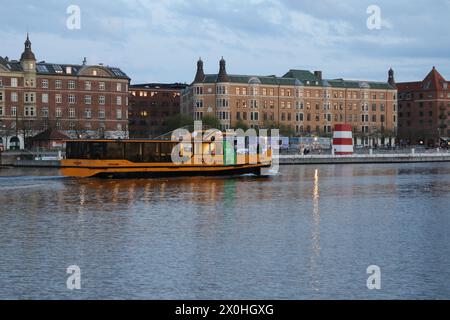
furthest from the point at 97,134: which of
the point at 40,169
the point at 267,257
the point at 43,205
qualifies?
the point at 267,257

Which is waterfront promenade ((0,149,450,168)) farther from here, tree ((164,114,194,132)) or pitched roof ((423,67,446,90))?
pitched roof ((423,67,446,90))

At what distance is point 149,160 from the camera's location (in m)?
53.6

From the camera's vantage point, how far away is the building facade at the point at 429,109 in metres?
151

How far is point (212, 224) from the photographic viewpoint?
2506 centimetres

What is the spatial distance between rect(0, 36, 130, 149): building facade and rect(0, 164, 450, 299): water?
71.8 metres

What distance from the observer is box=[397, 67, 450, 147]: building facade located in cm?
15125

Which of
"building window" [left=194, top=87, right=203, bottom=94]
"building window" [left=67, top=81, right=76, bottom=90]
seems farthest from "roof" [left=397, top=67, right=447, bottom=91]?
"building window" [left=67, top=81, right=76, bottom=90]

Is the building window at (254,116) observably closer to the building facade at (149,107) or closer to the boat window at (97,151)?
the building facade at (149,107)

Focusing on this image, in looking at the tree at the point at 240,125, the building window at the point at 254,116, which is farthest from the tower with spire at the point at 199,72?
the tree at the point at 240,125

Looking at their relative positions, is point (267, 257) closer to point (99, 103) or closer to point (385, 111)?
point (99, 103)

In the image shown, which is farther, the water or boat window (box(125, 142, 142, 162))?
boat window (box(125, 142, 142, 162))

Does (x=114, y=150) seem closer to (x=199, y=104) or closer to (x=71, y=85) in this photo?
(x=71, y=85)

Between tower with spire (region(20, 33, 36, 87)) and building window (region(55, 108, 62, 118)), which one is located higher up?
tower with spire (region(20, 33, 36, 87))

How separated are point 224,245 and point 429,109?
141m
